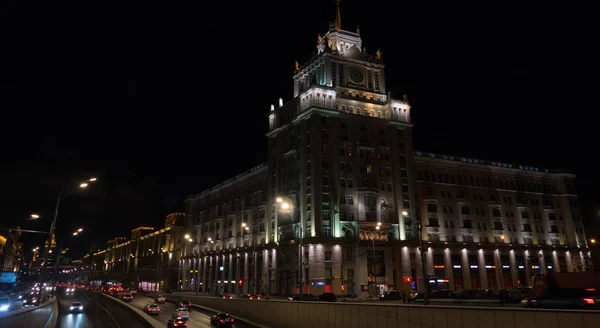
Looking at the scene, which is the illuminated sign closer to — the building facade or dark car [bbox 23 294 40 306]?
dark car [bbox 23 294 40 306]

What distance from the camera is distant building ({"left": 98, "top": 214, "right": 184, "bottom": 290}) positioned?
13875 centimetres

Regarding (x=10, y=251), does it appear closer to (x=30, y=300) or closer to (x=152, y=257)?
(x=30, y=300)

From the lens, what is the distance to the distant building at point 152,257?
13875 cm

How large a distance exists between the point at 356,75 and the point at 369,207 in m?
30.9

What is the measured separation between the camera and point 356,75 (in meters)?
92.9

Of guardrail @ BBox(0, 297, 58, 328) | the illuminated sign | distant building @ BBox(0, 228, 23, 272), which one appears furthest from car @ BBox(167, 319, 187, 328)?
distant building @ BBox(0, 228, 23, 272)

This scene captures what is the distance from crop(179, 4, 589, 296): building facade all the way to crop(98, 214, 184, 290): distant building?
107ft

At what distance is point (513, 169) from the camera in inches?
4075

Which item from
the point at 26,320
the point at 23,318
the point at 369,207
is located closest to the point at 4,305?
the point at 26,320

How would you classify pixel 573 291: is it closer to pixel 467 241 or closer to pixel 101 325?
pixel 101 325

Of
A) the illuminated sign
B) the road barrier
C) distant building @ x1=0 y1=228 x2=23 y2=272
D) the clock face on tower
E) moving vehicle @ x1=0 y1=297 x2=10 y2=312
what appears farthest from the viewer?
the clock face on tower

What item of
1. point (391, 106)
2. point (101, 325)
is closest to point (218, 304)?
point (101, 325)

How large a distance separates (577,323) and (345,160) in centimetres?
6982

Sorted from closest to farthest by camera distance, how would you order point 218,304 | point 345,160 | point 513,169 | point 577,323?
point 577,323 → point 218,304 → point 345,160 → point 513,169
